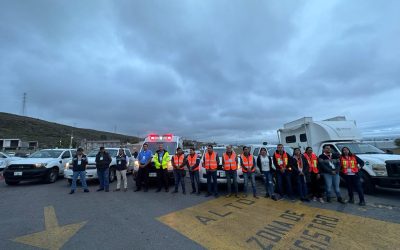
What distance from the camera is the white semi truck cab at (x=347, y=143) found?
23.6 ft

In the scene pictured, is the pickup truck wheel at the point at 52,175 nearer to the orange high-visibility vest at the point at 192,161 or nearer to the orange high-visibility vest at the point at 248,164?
the orange high-visibility vest at the point at 192,161

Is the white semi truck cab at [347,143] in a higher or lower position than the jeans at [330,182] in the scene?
higher

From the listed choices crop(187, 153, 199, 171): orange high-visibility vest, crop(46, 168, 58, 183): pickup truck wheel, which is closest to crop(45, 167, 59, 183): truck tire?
crop(46, 168, 58, 183): pickup truck wheel

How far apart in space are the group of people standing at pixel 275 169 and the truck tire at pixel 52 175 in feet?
11.6

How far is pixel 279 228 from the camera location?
192 inches

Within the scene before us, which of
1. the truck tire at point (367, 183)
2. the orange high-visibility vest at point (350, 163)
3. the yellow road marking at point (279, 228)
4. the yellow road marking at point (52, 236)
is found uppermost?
the orange high-visibility vest at point (350, 163)

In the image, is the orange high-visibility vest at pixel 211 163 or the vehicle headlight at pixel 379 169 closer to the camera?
the vehicle headlight at pixel 379 169

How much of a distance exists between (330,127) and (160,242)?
33.9 ft

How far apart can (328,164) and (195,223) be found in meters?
4.62

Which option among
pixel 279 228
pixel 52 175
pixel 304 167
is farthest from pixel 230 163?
pixel 52 175

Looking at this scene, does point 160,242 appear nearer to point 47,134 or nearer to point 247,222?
point 247,222

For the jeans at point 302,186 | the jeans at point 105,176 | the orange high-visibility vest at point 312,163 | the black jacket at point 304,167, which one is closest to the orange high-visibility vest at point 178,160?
the jeans at point 105,176

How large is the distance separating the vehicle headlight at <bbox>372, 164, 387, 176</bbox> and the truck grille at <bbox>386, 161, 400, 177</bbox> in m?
0.14

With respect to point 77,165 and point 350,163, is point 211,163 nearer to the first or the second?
point 350,163
